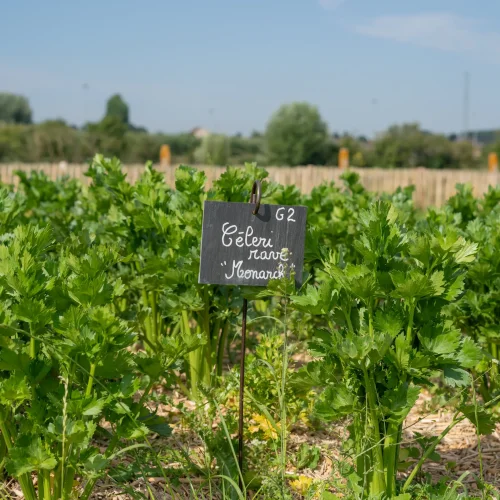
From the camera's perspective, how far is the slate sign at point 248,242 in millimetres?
2865

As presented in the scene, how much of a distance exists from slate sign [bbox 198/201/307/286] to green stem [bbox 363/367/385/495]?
1.85 feet

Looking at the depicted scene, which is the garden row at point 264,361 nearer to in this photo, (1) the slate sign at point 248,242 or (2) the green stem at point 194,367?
(1) the slate sign at point 248,242

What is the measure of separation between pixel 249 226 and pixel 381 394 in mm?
832

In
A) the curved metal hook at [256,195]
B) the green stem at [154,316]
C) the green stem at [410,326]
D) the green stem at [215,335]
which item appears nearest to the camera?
the green stem at [410,326]

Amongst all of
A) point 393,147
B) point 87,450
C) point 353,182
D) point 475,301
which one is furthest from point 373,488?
point 393,147

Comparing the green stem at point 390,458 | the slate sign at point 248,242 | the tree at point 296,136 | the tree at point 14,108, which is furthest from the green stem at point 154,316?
the tree at point 14,108

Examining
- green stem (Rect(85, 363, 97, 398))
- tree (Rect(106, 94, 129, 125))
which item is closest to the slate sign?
green stem (Rect(85, 363, 97, 398))

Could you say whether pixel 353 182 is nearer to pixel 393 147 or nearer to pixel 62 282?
pixel 62 282

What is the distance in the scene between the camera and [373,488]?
8.44ft

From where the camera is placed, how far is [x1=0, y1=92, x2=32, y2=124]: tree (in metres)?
96.2

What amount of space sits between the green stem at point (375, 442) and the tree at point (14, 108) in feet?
326

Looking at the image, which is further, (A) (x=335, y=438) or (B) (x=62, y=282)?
(A) (x=335, y=438)

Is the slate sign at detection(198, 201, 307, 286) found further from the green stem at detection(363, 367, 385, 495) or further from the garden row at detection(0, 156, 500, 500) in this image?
the green stem at detection(363, 367, 385, 495)

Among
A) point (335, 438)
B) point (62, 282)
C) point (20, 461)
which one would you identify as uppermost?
point (62, 282)
